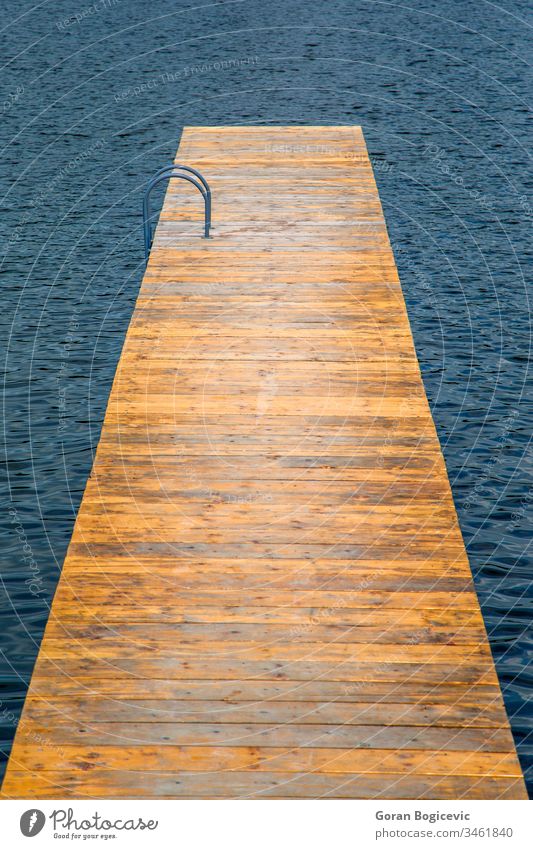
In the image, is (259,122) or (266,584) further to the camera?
(259,122)

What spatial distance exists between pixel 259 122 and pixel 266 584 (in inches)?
1121

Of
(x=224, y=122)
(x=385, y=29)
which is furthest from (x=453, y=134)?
(x=385, y=29)

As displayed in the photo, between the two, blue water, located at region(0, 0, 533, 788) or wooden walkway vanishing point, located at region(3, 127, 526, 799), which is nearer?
wooden walkway vanishing point, located at region(3, 127, 526, 799)

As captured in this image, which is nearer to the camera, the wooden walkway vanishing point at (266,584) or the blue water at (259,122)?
the wooden walkway vanishing point at (266,584)

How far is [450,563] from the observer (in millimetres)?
12500

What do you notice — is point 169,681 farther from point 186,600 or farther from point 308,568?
point 308,568

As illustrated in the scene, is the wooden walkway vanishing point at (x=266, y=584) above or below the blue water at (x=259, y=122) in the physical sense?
below

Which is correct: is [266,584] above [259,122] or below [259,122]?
below

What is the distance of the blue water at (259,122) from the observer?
591 inches

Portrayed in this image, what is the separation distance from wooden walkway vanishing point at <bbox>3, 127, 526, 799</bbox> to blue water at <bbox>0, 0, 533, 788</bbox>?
1.19 m

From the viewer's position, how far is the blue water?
15000mm

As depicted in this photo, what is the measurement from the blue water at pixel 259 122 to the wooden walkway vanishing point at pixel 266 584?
119 cm

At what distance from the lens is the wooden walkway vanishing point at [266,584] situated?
9.68m

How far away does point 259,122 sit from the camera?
38.1 metres
